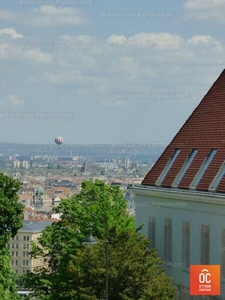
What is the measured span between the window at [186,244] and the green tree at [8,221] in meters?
12.0

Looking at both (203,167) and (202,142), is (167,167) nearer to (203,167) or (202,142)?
(202,142)

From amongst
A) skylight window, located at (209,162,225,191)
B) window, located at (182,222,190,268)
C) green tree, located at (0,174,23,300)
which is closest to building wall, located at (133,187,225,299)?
window, located at (182,222,190,268)

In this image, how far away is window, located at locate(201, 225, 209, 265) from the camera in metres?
45.9

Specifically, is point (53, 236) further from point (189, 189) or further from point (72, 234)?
point (189, 189)

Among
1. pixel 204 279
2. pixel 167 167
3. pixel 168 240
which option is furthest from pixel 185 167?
pixel 204 279

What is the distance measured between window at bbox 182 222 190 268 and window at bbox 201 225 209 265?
1.82m

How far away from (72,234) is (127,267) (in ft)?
51.8

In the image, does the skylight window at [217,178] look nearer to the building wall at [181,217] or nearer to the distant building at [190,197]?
the distant building at [190,197]

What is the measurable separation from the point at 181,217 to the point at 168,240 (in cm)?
234

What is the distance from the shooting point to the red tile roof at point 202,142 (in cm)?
4756

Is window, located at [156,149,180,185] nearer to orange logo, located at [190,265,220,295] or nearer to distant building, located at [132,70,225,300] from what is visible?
distant building, located at [132,70,225,300]

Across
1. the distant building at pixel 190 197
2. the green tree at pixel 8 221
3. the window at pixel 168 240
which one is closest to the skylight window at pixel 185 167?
the distant building at pixel 190 197

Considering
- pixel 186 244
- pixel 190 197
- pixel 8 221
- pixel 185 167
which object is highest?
pixel 185 167

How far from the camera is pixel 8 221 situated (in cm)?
6003
